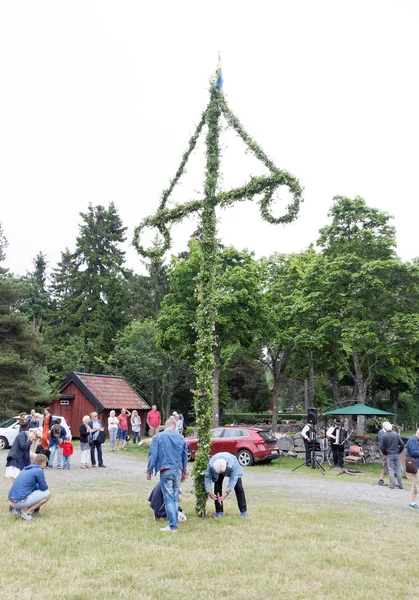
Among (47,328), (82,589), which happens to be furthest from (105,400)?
(82,589)

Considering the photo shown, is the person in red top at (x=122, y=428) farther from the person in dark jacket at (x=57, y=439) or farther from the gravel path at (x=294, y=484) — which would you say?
the person in dark jacket at (x=57, y=439)

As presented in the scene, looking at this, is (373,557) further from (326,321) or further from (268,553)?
(326,321)

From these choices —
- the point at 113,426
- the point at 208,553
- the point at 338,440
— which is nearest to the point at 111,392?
the point at 113,426

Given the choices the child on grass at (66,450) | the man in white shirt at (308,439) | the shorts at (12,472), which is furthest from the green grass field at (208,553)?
the man in white shirt at (308,439)

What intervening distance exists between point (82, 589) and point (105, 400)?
2776 cm

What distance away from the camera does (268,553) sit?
23.7 ft

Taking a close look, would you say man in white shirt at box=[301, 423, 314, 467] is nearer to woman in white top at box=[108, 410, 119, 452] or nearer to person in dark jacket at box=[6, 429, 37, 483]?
woman in white top at box=[108, 410, 119, 452]

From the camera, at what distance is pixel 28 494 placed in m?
9.27

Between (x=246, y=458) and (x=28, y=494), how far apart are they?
12.2 metres

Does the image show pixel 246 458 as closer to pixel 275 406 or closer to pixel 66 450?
pixel 66 450

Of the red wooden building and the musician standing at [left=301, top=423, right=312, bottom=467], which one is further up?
the red wooden building

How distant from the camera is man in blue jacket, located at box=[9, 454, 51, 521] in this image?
923 cm

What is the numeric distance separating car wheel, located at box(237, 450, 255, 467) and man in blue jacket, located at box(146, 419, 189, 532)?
1162 centimetres

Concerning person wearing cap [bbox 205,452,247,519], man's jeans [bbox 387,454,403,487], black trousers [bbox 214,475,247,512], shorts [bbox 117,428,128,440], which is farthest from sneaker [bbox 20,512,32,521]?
shorts [bbox 117,428,128,440]
